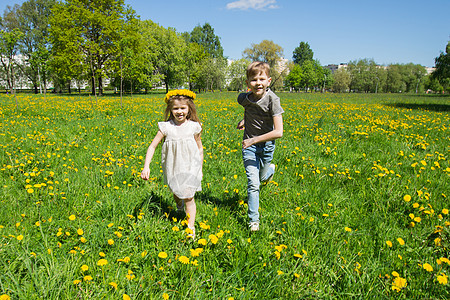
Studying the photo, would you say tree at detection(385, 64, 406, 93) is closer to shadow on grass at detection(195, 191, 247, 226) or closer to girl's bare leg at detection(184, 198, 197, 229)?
shadow on grass at detection(195, 191, 247, 226)

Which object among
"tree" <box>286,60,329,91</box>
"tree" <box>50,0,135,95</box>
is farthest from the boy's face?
"tree" <box>286,60,329,91</box>

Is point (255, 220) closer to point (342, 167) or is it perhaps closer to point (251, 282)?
point (251, 282)

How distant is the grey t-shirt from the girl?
0.69 meters

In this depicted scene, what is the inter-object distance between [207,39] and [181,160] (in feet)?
206

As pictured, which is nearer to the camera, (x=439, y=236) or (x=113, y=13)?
(x=439, y=236)

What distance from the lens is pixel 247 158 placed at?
294 centimetres

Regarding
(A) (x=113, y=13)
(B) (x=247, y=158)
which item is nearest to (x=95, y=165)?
(B) (x=247, y=158)

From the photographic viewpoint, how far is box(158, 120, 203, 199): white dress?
259cm

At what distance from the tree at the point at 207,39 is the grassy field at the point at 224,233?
58.5 meters

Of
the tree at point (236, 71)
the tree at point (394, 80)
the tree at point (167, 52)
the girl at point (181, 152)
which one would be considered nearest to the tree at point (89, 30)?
the tree at point (167, 52)

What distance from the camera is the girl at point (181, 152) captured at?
260 centimetres

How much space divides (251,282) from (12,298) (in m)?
1.63

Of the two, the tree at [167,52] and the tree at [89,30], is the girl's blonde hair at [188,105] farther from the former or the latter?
the tree at [167,52]

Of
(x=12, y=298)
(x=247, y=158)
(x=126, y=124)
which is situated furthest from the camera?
(x=126, y=124)
